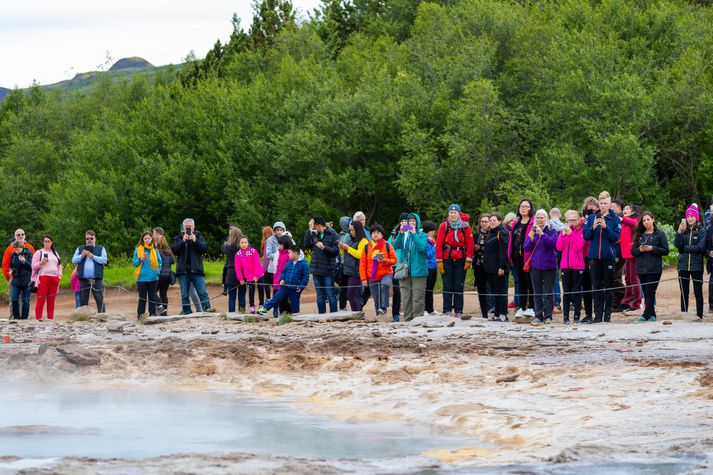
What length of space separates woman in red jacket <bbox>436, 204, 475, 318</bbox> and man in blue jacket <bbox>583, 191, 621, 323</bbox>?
7.91 feet

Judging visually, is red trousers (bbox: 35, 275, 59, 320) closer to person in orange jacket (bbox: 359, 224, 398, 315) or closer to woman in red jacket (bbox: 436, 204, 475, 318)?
person in orange jacket (bbox: 359, 224, 398, 315)

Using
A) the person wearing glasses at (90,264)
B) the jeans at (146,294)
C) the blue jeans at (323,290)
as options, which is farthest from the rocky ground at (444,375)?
the person wearing glasses at (90,264)

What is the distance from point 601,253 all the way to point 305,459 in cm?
1065

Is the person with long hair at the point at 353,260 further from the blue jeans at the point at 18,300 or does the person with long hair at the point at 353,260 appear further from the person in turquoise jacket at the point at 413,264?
the blue jeans at the point at 18,300

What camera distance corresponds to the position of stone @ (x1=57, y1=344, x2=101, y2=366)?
49.8ft

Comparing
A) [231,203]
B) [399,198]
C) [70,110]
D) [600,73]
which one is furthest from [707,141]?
[70,110]

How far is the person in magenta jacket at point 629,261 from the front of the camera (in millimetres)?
19359

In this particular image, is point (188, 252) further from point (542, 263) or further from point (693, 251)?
point (693, 251)

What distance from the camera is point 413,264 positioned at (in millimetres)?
20125

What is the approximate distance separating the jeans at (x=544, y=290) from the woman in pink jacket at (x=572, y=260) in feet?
0.71

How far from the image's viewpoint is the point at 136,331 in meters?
20.2

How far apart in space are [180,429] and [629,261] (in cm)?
1139

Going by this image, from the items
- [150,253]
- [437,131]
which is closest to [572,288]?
[150,253]

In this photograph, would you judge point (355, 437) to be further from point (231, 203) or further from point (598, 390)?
point (231, 203)
